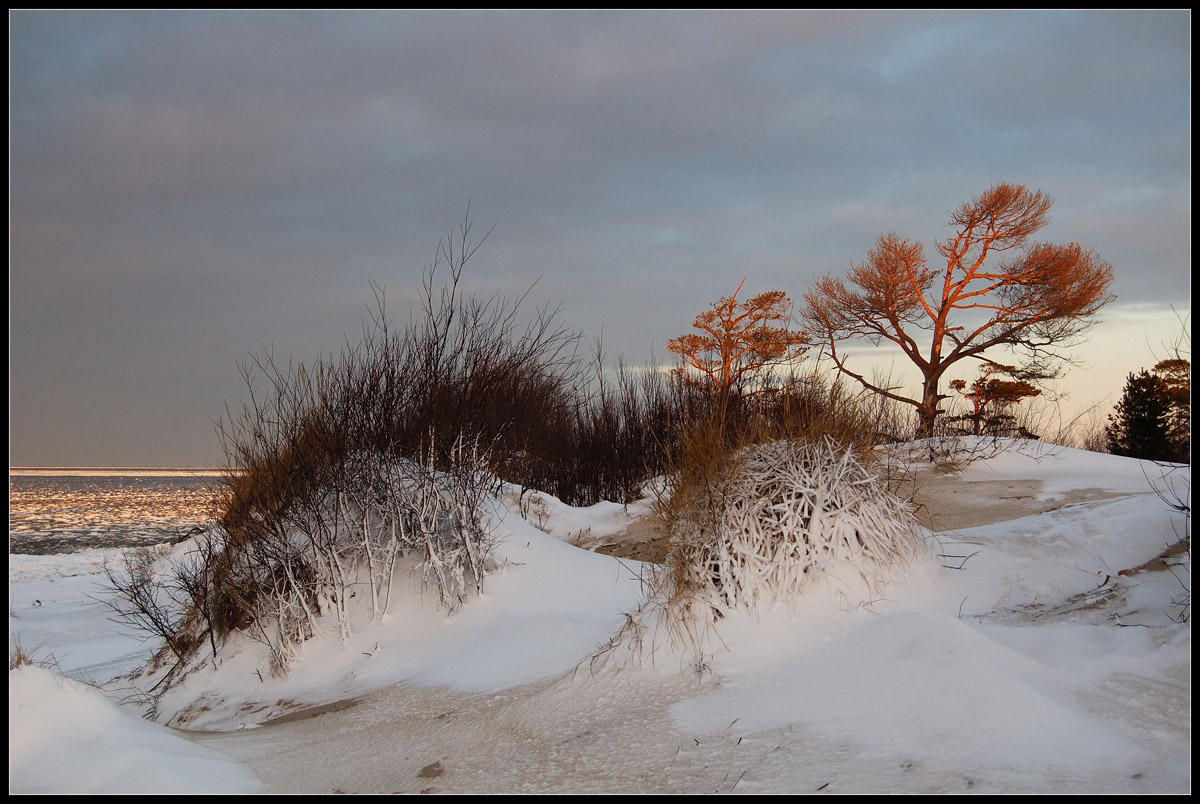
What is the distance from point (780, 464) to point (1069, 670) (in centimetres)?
181

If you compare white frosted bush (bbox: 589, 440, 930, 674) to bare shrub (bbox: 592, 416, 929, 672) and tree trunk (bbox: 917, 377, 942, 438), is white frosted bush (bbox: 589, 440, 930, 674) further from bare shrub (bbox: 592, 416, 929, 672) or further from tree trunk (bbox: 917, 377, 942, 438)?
tree trunk (bbox: 917, 377, 942, 438)

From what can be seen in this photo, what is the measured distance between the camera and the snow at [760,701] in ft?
9.73

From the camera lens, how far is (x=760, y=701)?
3.71m

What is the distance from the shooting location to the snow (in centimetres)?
296

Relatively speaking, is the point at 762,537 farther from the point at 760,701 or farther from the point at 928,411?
the point at 928,411

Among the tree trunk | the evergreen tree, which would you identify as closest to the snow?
the tree trunk

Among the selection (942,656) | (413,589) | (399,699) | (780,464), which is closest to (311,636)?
(413,589)

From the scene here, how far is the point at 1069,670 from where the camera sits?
3475mm

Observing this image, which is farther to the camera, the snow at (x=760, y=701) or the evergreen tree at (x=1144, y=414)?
the evergreen tree at (x=1144, y=414)

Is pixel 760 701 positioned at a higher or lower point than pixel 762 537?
lower

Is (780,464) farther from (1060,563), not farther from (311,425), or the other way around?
(311,425)

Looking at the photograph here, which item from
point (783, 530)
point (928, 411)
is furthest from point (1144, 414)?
point (783, 530)

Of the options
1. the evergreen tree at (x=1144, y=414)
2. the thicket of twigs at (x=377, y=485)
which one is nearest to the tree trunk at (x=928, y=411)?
the evergreen tree at (x=1144, y=414)

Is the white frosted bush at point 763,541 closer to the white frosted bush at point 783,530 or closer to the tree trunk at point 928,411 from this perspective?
the white frosted bush at point 783,530
